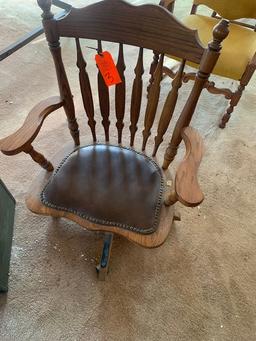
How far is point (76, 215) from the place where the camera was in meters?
0.89

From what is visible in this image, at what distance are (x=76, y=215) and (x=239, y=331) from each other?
0.82 meters

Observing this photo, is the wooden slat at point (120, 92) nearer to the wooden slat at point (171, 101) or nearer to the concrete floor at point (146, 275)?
the wooden slat at point (171, 101)

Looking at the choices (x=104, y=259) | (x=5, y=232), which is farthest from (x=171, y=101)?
(x=5, y=232)

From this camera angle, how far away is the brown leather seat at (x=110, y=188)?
87cm

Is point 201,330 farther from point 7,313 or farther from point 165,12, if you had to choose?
point 165,12

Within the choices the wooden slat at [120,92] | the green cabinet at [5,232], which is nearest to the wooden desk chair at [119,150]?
the wooden slat at [120,92]

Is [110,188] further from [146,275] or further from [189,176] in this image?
[146,275]

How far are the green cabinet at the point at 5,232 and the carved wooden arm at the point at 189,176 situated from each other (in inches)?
28.0

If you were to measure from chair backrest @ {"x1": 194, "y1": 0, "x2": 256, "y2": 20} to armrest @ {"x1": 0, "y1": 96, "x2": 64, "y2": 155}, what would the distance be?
124 centimetres

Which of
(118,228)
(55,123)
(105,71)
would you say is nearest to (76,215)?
(118,228)

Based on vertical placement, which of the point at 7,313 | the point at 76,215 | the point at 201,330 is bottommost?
the point at 7,313

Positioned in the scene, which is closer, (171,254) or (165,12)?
(165,12)

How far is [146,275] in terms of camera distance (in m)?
1.18

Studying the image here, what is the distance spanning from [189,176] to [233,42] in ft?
3.63
